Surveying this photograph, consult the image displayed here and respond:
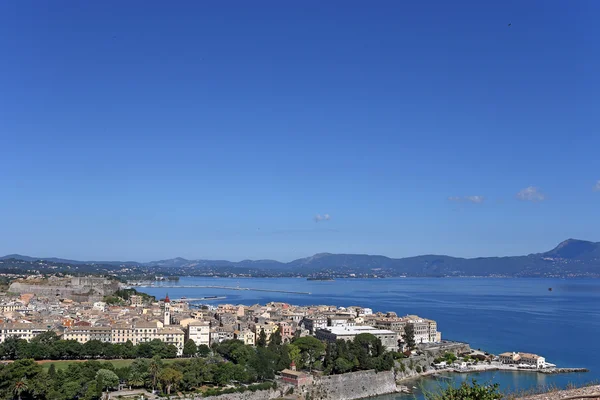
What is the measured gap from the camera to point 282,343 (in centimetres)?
2095

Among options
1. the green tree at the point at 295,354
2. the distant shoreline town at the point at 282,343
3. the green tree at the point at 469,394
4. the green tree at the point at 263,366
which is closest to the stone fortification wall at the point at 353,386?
the distant shoreline town at the point at 282,343

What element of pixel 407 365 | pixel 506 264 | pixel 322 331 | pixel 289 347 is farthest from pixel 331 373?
pixel 506 264

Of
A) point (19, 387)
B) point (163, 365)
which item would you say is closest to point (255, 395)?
point (163, 365)

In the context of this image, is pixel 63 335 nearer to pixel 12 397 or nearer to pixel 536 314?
pixel 12 397

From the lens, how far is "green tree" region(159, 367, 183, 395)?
1432cm

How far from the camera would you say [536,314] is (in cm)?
3803

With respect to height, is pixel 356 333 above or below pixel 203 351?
above

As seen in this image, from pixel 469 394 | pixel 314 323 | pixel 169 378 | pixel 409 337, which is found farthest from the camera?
pixel 314 323

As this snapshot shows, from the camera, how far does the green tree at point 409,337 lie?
73.8 feet

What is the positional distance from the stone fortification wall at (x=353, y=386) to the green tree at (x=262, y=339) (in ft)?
15.0

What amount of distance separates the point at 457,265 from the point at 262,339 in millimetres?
140405

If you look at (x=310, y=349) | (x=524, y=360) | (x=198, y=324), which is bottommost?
(x=524, y=360)

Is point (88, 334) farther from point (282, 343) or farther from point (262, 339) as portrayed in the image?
point (282, 343)

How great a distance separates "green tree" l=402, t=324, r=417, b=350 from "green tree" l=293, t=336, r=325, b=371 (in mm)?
4510
